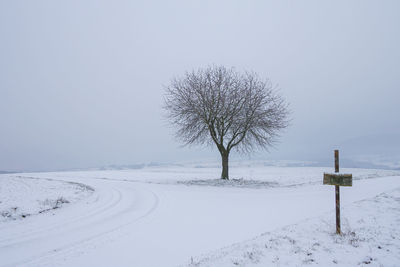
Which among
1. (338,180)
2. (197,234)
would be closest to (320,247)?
(338,180)

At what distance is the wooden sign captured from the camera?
630cm

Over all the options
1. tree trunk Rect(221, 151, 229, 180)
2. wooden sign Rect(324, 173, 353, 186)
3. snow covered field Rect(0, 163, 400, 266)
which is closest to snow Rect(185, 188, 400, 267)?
snow covered field Rect(0, 163, 400, 266)

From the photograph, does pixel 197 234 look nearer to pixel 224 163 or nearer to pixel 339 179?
pixel 339 179

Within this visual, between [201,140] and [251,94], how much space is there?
21.8 feet

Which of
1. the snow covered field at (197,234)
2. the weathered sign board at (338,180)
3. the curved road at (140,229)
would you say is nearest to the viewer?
the snow covered field at (197,234)

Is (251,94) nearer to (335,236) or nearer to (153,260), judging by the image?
(335,236)

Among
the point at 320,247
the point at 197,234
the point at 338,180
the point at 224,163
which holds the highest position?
the point at 338,180

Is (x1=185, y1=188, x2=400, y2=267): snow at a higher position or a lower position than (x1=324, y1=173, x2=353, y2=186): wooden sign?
lower

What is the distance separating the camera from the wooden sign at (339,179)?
6.30m

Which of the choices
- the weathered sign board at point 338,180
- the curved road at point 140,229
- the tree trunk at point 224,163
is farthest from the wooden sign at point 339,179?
the tree trunk at point 224,163

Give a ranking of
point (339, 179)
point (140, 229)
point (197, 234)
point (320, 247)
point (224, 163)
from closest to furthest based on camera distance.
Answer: point (320, 247), point (339, 179), point (197, 234), point (140, 229), point (224, 163)

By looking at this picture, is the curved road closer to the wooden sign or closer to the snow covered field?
the snow covered field

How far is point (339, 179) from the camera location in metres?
6.38

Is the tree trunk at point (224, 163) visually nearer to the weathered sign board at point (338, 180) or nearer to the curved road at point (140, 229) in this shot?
the curved road at point (140, 229)
